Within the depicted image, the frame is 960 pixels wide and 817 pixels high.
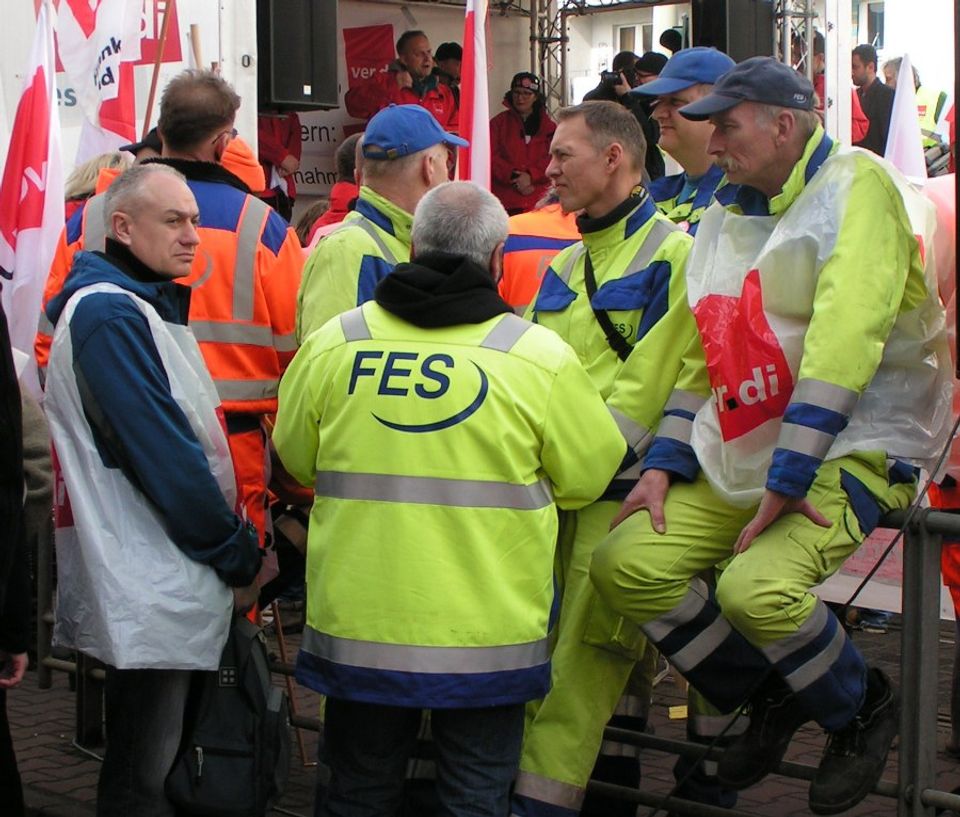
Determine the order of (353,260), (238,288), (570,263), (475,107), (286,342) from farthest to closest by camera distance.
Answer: (475,107)
(286,342)
(238,288)
(353,260)
(570,263)

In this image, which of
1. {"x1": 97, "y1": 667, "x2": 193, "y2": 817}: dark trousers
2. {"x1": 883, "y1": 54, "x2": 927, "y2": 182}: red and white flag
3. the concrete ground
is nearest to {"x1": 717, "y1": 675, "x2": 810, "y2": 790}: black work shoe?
the concrete ground

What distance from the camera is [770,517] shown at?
3900mm

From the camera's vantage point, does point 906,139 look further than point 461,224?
Yes

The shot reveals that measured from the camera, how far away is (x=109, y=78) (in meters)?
7.70

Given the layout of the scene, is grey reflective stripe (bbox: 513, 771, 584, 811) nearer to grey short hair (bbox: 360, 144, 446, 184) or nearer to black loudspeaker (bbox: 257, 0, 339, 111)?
grey short hair (bbox: 360, 144, 446, 184)

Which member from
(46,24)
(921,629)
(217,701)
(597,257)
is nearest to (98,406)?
(217,701)

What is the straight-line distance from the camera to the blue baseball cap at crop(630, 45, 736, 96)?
5.29 m

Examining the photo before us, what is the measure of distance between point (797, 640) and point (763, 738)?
1.19ft

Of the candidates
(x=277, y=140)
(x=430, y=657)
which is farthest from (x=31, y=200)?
(x=277, y=140)

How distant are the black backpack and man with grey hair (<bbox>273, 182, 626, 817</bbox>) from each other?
414 mm

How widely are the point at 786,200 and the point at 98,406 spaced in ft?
5.83

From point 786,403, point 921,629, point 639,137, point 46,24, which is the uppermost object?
point 46,24

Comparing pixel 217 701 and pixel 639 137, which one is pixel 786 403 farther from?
pixel 217 701

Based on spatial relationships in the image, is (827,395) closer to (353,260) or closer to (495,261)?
(495,261)
